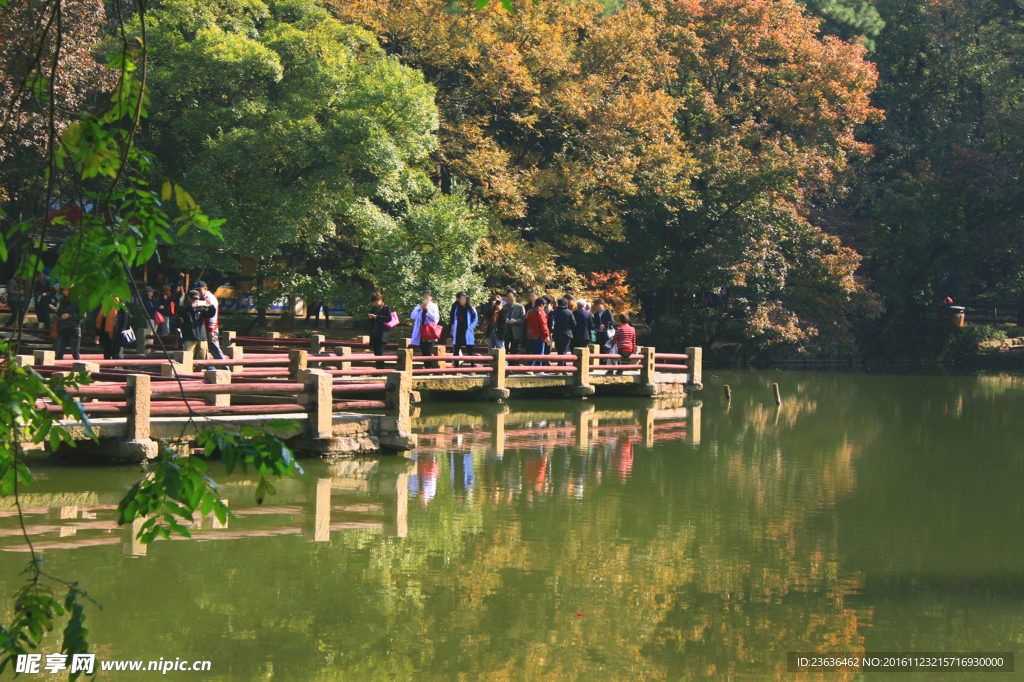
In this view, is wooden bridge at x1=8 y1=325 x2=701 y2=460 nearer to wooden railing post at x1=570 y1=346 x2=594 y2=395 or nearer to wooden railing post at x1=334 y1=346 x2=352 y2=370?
wooden railing post at x1=334 y1=346 x2=352 y2=370

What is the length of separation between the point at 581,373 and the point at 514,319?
1.64m

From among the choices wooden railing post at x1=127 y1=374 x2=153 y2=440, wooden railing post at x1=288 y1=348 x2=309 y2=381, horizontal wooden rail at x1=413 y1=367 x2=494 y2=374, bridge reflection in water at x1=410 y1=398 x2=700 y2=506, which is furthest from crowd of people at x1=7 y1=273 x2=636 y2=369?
wooden railing post at x1=127 y1=374 x2=153 y2=440

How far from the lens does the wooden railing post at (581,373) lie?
22.0 meters

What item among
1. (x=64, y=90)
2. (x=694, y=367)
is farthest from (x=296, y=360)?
(x=694, y=367)

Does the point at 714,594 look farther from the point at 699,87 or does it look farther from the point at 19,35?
the point at 699,87

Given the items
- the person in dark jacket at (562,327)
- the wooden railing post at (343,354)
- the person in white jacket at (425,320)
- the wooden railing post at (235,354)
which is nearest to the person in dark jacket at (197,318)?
the wooden railing post at (235,354)

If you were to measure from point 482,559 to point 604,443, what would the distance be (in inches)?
281

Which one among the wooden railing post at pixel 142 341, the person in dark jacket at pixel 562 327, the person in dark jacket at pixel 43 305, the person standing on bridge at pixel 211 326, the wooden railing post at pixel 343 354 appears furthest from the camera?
the person in dark jacket at pixel 43 305

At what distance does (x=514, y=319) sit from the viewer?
883 inches

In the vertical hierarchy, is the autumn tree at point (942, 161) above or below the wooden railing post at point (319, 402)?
above

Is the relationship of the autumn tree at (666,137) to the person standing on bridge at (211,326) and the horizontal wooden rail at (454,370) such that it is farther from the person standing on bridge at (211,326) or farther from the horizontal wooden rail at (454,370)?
the person standing on bridge at (211,326)

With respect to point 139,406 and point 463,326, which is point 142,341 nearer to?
point 463,326

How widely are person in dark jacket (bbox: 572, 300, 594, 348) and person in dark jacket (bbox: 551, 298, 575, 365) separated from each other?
16cm

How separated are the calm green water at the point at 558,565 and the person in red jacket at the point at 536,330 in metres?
6.78
